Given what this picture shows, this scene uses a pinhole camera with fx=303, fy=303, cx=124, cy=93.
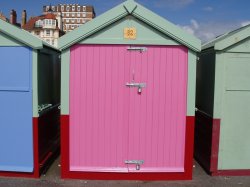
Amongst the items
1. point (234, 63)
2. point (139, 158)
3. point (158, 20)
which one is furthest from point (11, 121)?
point (234, 63)

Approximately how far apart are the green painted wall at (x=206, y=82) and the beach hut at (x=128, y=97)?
21.7 inches

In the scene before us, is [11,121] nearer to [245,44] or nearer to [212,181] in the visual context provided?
[212,181]

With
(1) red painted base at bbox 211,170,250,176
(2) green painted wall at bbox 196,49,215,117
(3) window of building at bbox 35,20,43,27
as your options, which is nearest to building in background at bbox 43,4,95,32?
(3) window of building at bbox 35,20,43,27

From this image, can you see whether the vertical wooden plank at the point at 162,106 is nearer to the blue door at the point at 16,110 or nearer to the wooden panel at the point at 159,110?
Result: the wooden panel at the point at 159,110

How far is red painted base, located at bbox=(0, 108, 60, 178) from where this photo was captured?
5.34 meters

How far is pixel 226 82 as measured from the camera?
5391 millimetres

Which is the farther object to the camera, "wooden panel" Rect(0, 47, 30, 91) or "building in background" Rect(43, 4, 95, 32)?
"building in background" Rect(43, 4, 95, 32)

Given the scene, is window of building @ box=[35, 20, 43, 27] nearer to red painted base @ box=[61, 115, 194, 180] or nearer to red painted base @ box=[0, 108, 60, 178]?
red painted base @ box=[0, 108, 60, 178]

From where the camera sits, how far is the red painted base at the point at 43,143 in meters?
5.34

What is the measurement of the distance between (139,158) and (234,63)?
2384 millimetres

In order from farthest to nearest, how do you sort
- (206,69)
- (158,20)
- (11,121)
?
(206,69) → (11,121) → (158,20)

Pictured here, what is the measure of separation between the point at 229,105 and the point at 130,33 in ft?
7.20

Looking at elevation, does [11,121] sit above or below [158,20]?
below

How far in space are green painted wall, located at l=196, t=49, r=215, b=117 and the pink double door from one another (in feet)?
2.15
